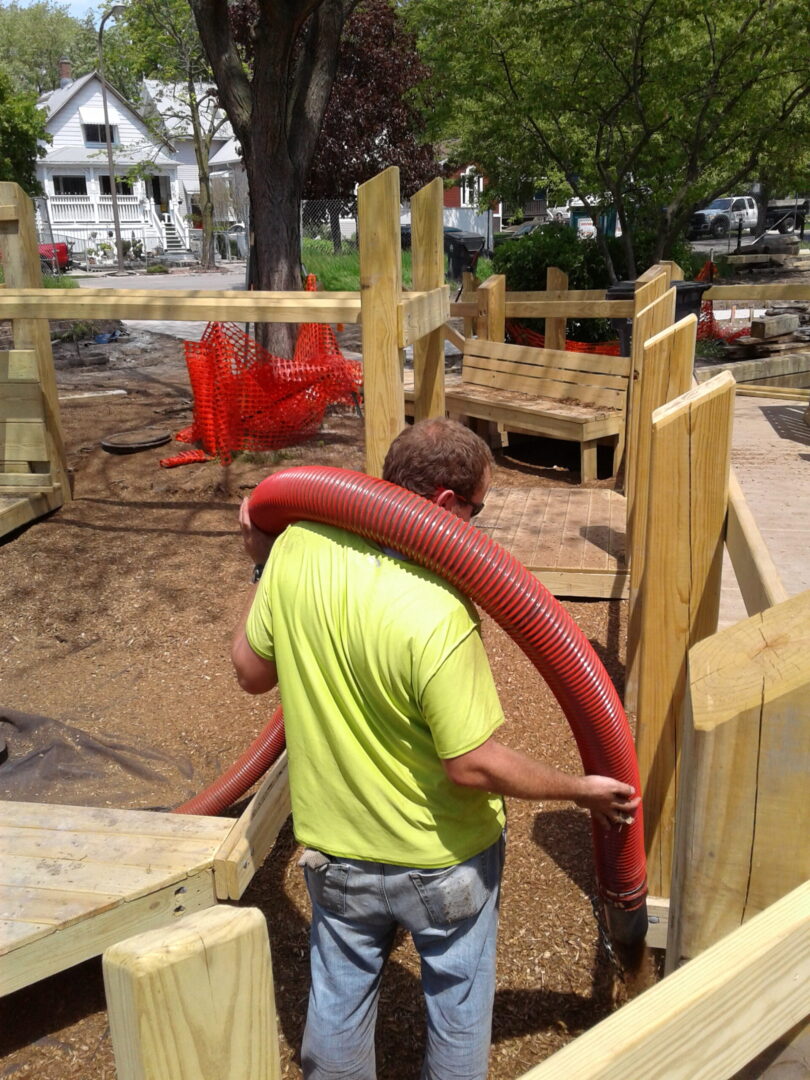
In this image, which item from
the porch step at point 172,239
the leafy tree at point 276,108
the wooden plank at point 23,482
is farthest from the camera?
the porch step at point 172,239

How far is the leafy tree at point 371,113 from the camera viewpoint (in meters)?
25.3

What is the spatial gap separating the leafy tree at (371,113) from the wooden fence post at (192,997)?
86.4 ft

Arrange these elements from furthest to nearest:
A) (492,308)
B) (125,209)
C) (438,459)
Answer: (125,209) → (492,308) → (438,459)

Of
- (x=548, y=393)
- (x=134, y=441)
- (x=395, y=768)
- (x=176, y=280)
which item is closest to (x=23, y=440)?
(x=134, y=441)

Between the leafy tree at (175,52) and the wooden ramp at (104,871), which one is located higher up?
the leafy tree at (175,52)

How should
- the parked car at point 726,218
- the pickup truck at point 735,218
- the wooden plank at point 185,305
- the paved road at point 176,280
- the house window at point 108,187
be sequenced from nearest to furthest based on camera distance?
the wooden plank at point 185,305
the paved road at point 176,280
the parked car at point 726,218
the pickup truck at point 735,218
the house window at point 108,187

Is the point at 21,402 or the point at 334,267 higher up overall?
the point at 334,267

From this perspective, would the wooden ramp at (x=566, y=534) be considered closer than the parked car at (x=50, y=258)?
Yes

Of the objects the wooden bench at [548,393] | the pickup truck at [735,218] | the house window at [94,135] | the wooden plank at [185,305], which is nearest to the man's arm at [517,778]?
the wooden plank at [185,305]

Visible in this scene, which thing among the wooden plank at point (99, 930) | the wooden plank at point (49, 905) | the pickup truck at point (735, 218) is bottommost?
the wooden plank at point (99, 930)

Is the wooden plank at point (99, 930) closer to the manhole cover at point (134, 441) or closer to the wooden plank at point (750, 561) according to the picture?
the wooden plank at point (750, 561)

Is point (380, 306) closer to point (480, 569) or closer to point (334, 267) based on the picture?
point (480, 569)

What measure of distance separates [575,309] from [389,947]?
6835 millimetres

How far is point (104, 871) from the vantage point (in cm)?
266
